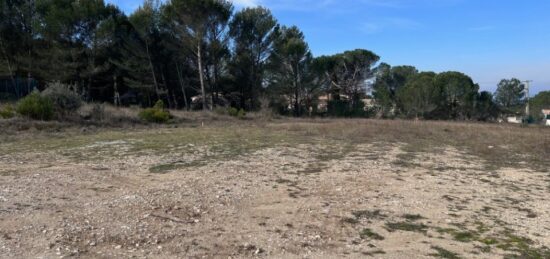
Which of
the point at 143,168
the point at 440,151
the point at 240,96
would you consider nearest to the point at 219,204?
the point at 143,168

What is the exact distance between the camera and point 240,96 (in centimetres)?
3778

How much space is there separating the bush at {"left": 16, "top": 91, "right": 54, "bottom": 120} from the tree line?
315 inches

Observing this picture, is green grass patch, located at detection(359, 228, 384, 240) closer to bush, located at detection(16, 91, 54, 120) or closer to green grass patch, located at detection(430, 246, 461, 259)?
green grass patch, located at detection(430, 246, 461, 259)

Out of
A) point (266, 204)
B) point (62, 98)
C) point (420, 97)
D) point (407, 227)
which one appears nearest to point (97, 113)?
point (62, 98)

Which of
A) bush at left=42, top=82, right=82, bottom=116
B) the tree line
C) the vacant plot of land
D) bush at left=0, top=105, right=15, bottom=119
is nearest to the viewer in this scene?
the vacant plot of land

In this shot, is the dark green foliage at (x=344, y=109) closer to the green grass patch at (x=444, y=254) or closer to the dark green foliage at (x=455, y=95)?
the dark green foliage at (x=455, y=95)

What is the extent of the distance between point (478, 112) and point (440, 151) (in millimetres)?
31645

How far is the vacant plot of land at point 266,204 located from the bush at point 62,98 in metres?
8.10

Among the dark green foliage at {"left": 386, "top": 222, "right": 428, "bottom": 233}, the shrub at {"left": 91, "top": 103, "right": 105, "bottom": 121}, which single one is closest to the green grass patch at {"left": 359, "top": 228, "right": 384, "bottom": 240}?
the dark green foliage at {"left": 386, "top": 222, "right": 428, "bottom": 233}

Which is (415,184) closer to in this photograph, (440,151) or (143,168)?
(143,168)

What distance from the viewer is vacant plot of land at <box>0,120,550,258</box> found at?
158 inches

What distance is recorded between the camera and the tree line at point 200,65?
93.3 ft

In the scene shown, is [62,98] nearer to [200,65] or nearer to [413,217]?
[200,65]

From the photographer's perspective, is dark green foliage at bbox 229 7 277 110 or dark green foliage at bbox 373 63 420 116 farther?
dark green foliage at bbox 373 63 420 116
